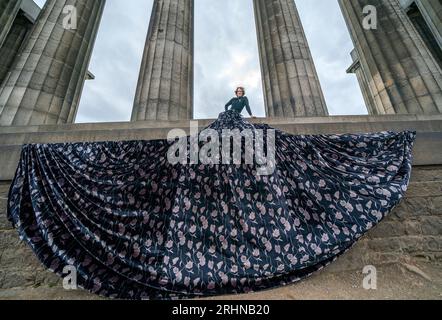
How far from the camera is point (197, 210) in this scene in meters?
3.10

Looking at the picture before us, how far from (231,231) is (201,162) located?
3.74 feet

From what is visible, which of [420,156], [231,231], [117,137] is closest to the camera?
[231,231]

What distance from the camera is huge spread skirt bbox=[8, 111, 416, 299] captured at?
266 centimetres

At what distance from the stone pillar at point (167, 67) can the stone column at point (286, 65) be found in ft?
8.90

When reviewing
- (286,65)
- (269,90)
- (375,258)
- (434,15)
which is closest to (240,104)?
(269,90)

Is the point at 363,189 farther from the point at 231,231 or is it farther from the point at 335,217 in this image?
the point at 231,231

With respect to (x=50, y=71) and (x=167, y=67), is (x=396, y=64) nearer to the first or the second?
(x=167, y=67)

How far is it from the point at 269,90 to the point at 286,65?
960 mm

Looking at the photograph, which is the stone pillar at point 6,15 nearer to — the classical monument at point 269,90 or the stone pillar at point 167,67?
the classical monument at point 269,90

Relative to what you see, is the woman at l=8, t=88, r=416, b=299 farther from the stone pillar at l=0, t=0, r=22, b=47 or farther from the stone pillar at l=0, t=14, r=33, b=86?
the stone pillar at l=0, t=14, r=33, b=86

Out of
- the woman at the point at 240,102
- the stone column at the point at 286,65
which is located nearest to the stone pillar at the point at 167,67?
the woman at the point at 240,102
